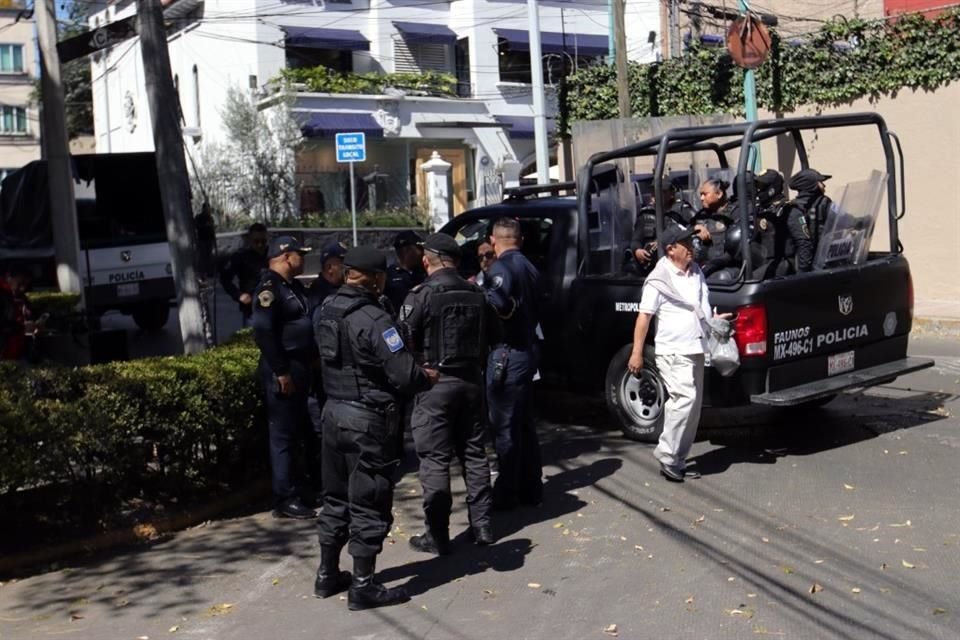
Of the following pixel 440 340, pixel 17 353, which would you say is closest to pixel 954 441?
pixel 440 340

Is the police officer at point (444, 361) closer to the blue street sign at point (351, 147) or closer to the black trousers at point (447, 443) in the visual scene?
the black trousers at point (447, 443)

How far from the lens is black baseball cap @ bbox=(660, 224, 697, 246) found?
298 inches

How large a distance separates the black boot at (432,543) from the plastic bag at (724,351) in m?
2.31

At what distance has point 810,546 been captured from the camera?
20.7 ft

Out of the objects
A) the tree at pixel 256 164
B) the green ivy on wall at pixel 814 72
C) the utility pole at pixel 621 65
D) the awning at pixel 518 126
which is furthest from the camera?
the awning at pixel 518 126

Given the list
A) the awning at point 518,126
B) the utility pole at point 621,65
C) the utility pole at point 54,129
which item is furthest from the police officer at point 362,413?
the awning at point 518,126

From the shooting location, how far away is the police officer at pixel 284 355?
23.2 ft

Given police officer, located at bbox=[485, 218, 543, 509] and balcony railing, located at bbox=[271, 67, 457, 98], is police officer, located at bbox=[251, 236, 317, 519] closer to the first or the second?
police officer, located at bbox=[485, 218, 543, 509]

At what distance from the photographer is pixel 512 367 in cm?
709

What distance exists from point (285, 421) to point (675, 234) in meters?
2.84

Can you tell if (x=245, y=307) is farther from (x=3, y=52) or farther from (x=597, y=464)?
(x=3, y=52)

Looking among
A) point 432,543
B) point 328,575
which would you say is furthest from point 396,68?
point 328,575

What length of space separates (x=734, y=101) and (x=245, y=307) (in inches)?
445

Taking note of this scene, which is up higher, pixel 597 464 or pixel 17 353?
pixel 17 353
